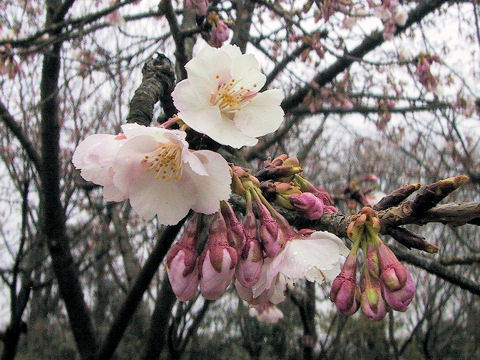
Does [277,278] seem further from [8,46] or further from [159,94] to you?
[8,46]

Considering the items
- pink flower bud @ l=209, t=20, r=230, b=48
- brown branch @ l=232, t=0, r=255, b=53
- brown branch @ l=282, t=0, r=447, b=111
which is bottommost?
pink flower bud @ l=209, t=20, r=230, b=48

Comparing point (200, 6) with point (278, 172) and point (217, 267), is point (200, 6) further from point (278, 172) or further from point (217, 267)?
point (217, 267)

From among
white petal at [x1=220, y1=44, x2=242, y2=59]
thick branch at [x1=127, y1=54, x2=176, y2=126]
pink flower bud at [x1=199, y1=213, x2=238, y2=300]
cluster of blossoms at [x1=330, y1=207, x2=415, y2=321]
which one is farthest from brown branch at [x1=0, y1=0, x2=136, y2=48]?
cluster of blossoms at [x1=330, y1=207, x2=415, y2=321]

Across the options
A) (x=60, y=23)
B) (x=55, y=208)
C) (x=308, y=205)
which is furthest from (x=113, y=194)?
(x=60, y=23)

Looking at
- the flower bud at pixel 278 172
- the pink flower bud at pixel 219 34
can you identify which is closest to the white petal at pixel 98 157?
the flower bud at pixel 278 172

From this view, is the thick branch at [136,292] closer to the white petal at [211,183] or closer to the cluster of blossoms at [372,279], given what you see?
the white petal at [211,183]

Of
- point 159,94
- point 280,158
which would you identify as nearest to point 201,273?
point 280,158

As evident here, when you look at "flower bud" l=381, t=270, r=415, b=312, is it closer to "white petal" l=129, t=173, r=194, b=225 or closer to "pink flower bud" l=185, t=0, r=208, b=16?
"white petal" l=129, t=173, r=194, b=225
